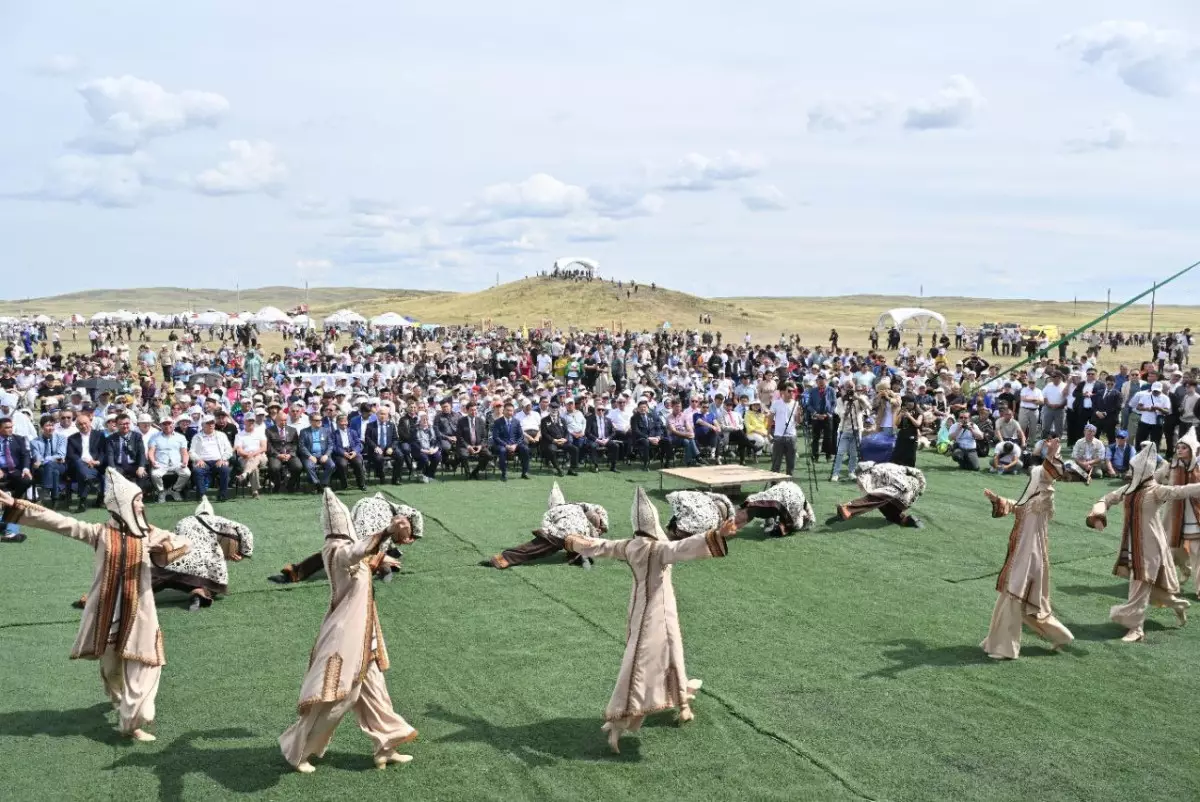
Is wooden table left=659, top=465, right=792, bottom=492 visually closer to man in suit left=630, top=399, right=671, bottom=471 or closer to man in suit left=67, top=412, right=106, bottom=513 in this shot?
man in suit left=630, top=399, right=671, bottom=471

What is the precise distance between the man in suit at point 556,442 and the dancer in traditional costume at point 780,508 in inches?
199

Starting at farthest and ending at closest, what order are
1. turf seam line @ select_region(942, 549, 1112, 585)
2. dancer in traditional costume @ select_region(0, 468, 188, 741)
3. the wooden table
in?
the wooden table < turf seam line @ select_region(942, 549, 1112, 585) < dancer in traditional costume @ select_region(0, 468, 188, 741)

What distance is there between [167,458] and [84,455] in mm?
1033

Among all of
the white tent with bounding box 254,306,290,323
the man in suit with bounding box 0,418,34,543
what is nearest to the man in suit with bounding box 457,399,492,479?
the man in suit with bounding box 0,418,34,543

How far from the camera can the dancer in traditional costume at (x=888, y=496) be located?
13.1 m

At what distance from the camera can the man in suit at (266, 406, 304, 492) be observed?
1502cm

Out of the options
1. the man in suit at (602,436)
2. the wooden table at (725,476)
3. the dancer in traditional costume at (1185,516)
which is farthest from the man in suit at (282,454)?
the dancer in traditional costume at (1185,516)

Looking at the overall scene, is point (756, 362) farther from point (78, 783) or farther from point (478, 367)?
point (78, 783)

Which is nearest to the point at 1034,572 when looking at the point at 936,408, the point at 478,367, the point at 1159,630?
the point at 1159,630

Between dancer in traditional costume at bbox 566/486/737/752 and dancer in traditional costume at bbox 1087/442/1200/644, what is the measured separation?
14.7 ft

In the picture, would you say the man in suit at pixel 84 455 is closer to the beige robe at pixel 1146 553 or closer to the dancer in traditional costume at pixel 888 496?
the dancer in traditional costume at pixel 888 496

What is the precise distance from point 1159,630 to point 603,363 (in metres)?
22.0

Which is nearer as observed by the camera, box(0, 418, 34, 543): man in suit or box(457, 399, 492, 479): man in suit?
box(0, 418, 34, 543): man in suit

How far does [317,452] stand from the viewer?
15273 millimetres
